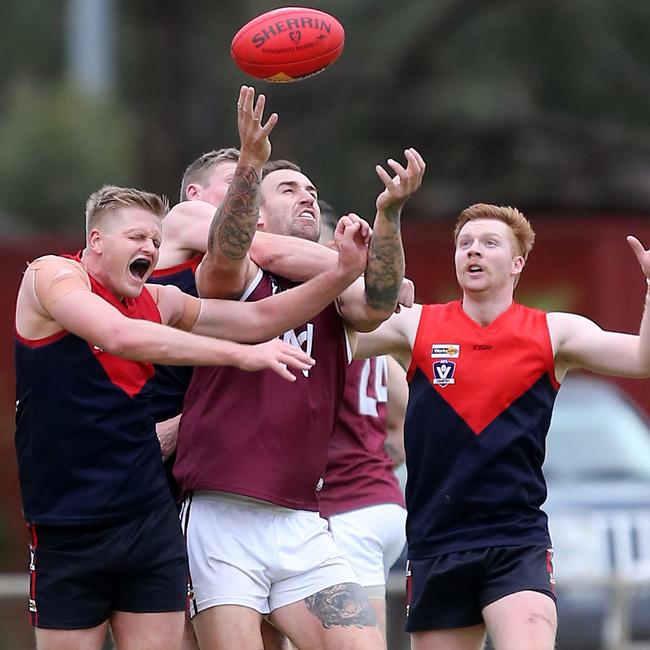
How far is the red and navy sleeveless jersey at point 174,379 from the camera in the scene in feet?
21.2

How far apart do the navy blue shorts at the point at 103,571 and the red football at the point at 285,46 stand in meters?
1.96

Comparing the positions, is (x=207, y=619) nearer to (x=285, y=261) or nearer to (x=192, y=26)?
(x=285, y=261)

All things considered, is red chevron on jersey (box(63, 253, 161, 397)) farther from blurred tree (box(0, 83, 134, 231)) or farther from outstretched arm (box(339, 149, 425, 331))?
blurred tree (box(0, 83, 134, 231))

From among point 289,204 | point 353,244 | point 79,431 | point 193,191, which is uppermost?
point 193,191

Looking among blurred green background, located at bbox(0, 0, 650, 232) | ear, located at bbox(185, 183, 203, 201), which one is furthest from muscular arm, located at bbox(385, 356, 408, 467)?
blurred green background, located at bbox(0, 0, 650, 232)

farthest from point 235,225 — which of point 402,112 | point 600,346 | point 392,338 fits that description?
point 402,112

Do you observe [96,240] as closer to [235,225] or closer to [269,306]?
[235,225]

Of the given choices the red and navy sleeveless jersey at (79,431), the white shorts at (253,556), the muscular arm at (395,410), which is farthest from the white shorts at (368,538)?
the red and navy sleeveless jersey at (79,431)

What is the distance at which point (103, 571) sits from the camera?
5777 millimetres

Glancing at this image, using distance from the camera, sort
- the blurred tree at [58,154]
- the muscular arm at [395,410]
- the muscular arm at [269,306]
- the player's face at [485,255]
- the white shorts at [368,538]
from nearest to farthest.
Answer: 1. the muscular arm at [269,306]
2. the player's face at [485,255]
3. the white shorts at [368,538]
4. the muscular arm at [395,410]
5. the blurred tree at [58,154]

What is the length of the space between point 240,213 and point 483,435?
1417 mm

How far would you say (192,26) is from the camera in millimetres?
19875

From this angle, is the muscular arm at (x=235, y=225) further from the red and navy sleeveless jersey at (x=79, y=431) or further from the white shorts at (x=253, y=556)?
the white shorts at (x=253, y=556)

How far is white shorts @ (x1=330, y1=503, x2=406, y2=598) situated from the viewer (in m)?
7.30
